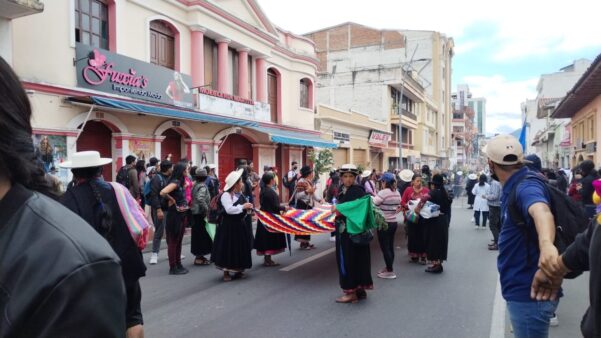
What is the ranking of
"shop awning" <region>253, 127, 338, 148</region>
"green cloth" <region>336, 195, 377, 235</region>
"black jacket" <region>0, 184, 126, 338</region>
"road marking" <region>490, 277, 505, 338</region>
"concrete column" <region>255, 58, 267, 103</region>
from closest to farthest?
"black jacket" <region>0, 184, 126, 338</region> → "road marking" <region>490, 277, 505, 338</region> → "green cloth" <region>336, 195, 377, 235</region> → "shop awning" <region>253, 127, 338, 148</region> → "concrete column" <region>255, 58, 267, 103</region>

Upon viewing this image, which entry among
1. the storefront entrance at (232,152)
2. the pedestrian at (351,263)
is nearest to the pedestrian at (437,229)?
the pedestrian at (351,263)

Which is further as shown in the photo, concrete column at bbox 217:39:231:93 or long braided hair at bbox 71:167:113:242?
concrete column at bbox 217:39:231:93

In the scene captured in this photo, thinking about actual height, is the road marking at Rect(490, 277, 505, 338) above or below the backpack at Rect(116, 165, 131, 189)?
below

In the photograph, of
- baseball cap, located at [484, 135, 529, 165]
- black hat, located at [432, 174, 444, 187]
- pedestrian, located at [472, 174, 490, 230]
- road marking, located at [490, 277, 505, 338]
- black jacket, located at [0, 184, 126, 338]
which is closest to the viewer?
black jacket, located at [0, 184, 126, 338]

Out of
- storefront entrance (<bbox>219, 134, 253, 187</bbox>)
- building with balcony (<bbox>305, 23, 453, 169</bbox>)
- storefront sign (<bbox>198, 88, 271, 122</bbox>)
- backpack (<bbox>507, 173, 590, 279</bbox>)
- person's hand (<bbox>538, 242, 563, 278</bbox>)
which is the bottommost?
person's hand (<bbox>538, 242, 563, 278</bbox>)

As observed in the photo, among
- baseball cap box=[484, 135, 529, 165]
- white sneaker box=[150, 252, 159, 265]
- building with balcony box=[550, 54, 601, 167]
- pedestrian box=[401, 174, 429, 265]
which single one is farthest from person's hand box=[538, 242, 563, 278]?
building with balcony box=[550, 54, 601, 167]

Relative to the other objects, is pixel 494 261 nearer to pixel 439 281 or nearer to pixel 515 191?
pixel 439 281

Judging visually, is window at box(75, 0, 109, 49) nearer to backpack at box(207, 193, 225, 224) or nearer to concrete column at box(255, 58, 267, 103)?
backpack at box(207, 193, 225, 224)

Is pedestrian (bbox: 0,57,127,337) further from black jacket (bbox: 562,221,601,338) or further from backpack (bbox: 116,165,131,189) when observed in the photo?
backpack (bbox: 116,165,131,189)

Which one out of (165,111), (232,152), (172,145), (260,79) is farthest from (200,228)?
(260,79)

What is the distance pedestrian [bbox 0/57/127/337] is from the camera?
0.99 meters

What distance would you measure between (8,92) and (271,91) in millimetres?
20356

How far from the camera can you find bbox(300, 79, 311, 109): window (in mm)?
23172

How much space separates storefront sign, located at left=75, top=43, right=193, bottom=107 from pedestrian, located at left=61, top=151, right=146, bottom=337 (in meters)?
9.00
